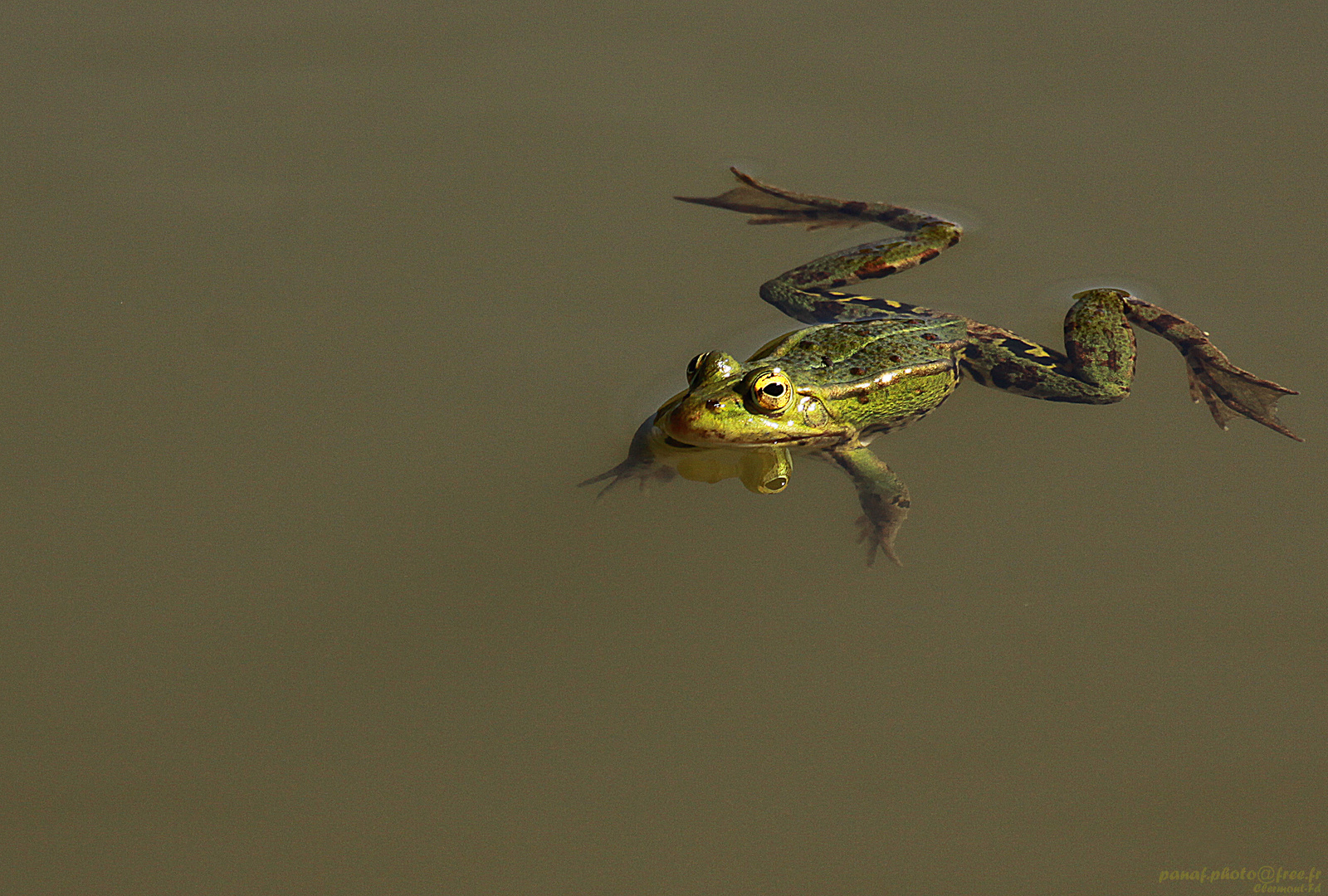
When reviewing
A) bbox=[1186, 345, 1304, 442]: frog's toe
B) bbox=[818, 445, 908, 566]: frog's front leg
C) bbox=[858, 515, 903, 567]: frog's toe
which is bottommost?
bbox=[858, 515, 903, 567]: frog's toe

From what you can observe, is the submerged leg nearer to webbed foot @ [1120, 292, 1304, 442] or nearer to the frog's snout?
webbed foot @ [1120, 292, 1304, 442]

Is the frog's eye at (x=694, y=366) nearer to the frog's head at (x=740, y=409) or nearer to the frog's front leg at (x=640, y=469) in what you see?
the frog's head at (x=740, y=409)

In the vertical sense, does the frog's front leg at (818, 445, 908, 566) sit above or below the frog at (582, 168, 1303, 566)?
below

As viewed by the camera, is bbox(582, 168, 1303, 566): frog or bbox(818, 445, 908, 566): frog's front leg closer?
bbox(818, 445, 908, 566): frog's front leg

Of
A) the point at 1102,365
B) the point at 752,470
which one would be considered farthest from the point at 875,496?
the point at 1102,365

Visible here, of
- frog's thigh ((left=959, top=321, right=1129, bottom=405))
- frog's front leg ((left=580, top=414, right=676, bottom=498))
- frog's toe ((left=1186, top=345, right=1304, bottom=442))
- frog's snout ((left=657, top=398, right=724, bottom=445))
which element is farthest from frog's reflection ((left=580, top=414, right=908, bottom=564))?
frog's toe ((left=1186, top=345, right=1304, bottom=442))

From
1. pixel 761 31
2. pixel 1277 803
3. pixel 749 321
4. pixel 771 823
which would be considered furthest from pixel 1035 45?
pixel 771 823

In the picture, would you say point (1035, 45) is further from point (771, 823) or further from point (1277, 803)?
point (771, 823)
